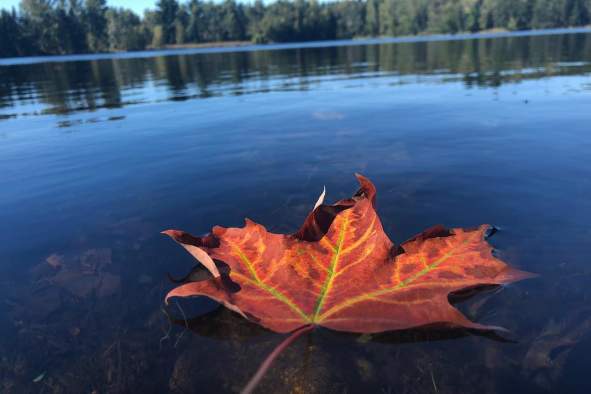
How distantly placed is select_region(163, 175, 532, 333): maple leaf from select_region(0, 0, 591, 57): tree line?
415ft

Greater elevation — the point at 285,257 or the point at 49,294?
the point at 285,257

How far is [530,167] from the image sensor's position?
556cm

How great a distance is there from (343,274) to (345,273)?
2cm

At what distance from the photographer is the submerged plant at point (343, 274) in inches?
88.6

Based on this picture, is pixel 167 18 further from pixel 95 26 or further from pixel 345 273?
pixel 345 273

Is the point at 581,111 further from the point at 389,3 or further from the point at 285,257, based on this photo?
the point at 389,3

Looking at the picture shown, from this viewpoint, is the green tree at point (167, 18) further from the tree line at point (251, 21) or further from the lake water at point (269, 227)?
the lake water at point (269, 227)

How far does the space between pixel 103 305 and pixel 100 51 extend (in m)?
136

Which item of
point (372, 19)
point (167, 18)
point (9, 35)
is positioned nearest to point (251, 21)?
point (167, 18)

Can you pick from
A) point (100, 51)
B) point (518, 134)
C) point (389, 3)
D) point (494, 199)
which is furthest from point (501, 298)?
point (389, 3)

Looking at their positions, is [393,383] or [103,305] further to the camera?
[103,305]

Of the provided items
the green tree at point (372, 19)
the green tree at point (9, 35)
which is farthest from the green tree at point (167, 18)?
the green tree at point (372, 19)

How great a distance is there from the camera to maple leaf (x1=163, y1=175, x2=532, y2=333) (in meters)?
2.25

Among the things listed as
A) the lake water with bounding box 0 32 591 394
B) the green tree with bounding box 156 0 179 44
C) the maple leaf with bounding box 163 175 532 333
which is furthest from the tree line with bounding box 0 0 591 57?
the maple leaf with bounding box 163 175 532 333
